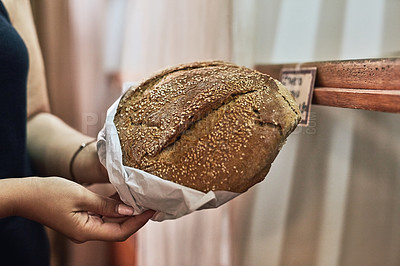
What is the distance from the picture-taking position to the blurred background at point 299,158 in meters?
0.66

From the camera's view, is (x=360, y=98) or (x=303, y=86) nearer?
(x=360, y=98)

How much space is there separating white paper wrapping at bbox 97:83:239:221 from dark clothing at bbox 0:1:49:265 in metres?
0.34

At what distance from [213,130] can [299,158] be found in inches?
11.7

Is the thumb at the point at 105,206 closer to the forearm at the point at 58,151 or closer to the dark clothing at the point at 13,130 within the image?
the forearm at the point at 58,151

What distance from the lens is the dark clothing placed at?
2.62 feet

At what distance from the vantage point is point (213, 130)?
591 millimetres

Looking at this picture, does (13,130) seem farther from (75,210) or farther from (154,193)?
(154,193)

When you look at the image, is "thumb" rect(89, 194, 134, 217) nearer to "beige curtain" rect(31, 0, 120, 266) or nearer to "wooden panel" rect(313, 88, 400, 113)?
"wooden panel" rect(313, 88, 400, 113)

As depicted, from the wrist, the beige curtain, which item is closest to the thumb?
the wrist

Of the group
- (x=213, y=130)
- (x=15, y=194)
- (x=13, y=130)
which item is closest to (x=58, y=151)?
(x=13, y=130)

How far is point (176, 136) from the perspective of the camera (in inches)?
23.7

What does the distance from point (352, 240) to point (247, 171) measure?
30 centimetres

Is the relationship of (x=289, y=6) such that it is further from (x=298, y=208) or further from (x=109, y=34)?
(x=109, y=34)

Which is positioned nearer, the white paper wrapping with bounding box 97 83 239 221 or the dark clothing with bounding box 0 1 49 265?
the white paper wrapping with bounding box 97 83 239 221
